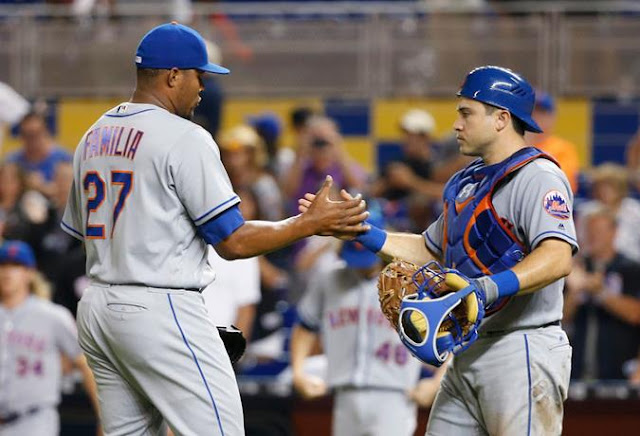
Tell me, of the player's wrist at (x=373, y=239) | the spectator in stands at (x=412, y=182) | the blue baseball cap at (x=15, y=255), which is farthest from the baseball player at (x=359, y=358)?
the player's wrist at (x=373, y=239)

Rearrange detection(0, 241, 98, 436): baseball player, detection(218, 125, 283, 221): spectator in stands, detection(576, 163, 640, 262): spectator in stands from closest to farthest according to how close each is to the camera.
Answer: detection(0, 241, 98, 436): baseball player < detection(576, 163, 640, 262): spectator in stands < detection(218, 125, 283, 221): spectator in stands

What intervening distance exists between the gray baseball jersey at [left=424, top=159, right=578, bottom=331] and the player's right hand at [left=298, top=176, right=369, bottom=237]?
1.81 ft

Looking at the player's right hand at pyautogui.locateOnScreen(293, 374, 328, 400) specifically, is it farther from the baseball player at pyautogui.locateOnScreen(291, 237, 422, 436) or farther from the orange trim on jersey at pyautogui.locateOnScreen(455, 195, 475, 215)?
the orange trim on jersey at pyautogui.locateOnScreen(455, 195, 475, 215)

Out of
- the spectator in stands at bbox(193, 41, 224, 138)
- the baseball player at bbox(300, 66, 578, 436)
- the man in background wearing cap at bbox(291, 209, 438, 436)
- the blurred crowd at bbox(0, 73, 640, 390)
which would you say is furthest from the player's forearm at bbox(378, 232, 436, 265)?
the spectator in stands at bbox(193, 41, 224, 138)

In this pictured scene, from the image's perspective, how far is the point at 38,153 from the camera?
10.7 meters

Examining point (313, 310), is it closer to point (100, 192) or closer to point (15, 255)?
point (15, 255)

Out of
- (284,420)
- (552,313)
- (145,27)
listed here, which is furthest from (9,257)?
(552,313)

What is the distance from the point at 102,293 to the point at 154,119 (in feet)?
2.28

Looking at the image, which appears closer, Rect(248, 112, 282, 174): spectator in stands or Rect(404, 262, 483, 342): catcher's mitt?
Rect(404, 262, 483, 342): catcher's mitt

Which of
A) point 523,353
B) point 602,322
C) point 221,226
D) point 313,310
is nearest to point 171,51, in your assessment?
point 221,226

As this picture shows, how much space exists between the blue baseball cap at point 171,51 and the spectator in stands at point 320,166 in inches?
193

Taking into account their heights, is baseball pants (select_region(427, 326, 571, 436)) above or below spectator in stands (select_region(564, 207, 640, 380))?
above

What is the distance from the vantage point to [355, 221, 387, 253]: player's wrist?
17.8 ft

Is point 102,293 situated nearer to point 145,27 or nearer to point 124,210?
point 124,210
